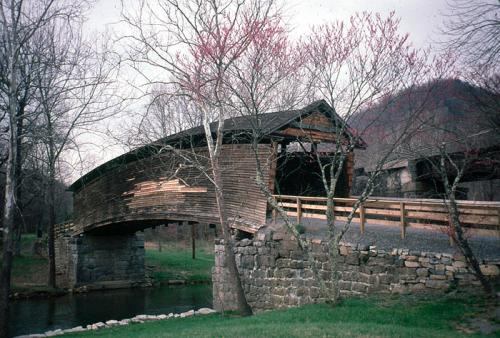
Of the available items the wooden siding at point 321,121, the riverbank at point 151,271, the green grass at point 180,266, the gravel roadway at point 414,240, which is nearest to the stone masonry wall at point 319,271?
the gravel roadway at point 414,240

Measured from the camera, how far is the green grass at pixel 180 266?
24.7 metres

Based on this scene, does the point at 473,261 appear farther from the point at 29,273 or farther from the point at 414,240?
the point at 29,273

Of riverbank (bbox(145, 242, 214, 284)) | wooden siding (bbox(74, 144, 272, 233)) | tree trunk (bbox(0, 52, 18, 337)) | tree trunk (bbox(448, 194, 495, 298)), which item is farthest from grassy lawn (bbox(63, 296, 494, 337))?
riverbank (bbox(145, 242, 214, 284))

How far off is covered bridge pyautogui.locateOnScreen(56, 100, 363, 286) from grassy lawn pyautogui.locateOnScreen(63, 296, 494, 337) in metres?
3.79

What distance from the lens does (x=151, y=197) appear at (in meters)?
18.2

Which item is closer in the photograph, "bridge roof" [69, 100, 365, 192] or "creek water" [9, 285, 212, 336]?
"bridge roof" [69, 100, 365, 192]

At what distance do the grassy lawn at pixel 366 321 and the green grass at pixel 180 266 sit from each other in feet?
52.2

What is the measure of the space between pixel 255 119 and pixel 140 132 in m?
2.99

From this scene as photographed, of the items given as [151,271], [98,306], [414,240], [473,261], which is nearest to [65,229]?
[151,271]

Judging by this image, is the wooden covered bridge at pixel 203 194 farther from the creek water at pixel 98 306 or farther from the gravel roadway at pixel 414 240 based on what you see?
the creek water at pixel 98 306

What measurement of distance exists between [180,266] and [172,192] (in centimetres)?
1033

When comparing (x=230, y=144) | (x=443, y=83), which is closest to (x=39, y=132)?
(x=230, y=144)

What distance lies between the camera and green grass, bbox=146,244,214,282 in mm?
24692

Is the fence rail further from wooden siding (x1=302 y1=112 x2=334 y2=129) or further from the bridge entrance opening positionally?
wooden siding (x1=302 y1=112 x2=334 y2=129)
